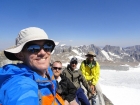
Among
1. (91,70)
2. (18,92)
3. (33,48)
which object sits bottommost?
(91,70)

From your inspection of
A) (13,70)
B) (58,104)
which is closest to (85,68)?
(58,104)

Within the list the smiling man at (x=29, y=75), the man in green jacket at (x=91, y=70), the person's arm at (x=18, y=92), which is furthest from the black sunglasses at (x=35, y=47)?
the man in green jacket at (x=91, y=70)

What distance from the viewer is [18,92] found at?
154cm

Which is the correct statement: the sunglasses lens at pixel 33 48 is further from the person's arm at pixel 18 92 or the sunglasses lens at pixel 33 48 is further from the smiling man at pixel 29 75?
the person's arm at pixel 18 92

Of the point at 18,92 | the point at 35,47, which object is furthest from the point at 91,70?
the point at 18,92

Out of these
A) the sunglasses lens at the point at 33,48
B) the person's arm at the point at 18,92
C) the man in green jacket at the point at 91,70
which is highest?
the sunglasses lens at the point at 33,48

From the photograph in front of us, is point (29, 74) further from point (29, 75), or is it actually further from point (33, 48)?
point (33, 48)

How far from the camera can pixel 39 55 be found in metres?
2.37

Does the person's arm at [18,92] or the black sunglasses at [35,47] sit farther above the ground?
the black sunglasses at [35,47]

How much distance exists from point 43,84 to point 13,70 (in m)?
0.50

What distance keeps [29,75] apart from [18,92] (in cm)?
42

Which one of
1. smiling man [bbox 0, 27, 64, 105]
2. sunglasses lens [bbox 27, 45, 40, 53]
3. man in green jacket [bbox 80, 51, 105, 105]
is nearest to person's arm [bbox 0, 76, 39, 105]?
smiling man [bbox 0, 27, 64, 105]

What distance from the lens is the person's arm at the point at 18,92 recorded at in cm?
150

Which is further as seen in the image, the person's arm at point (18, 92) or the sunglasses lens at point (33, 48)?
the sunglasses lens at point (33, 48)
